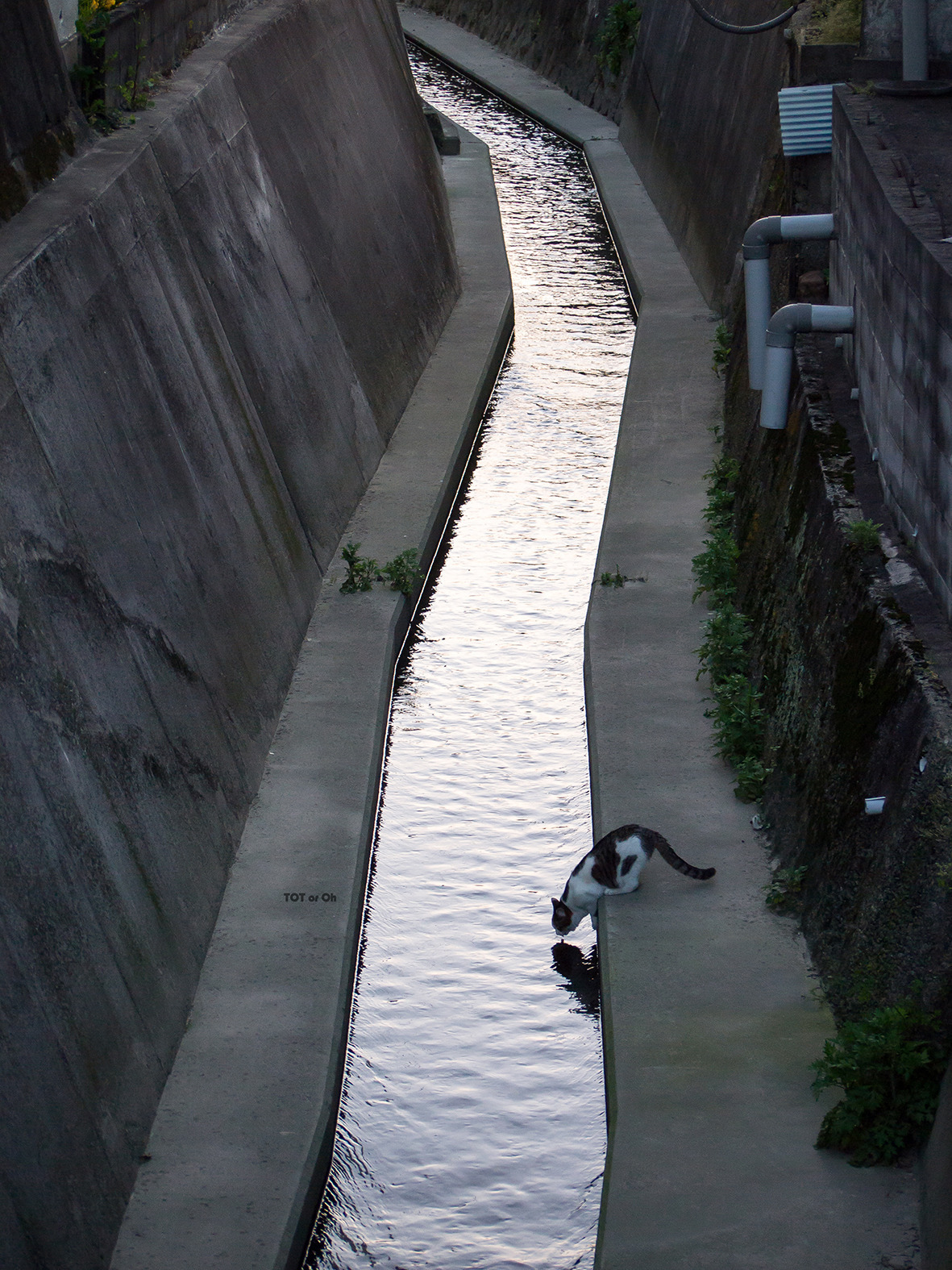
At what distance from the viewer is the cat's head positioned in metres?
7.86

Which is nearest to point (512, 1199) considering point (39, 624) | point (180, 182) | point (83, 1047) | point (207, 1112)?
point (207, 1112)

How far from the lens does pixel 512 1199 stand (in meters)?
6.38

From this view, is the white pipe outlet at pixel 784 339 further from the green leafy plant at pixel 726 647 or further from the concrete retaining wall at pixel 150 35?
the concrete retaining wall at pixel 150 35

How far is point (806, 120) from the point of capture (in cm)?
1210

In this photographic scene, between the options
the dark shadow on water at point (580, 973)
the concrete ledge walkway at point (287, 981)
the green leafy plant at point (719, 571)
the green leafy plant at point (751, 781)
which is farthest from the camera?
the green leafy plant at point (719, 571)

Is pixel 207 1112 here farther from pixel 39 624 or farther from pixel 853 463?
pixel 853 463

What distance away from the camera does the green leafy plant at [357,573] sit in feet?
36.7

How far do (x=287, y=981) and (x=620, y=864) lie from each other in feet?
5.77

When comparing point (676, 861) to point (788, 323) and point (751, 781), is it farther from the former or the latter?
point (788, 323)

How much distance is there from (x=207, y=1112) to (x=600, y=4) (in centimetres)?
2882

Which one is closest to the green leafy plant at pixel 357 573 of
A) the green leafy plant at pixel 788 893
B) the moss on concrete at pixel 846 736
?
the moss on concrete at pixel 846 736

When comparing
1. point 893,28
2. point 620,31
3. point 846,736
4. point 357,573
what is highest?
point 893,28

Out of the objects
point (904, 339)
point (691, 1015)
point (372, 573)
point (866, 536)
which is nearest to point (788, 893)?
point (691, 1015)

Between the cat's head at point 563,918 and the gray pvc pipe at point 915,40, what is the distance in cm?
716
